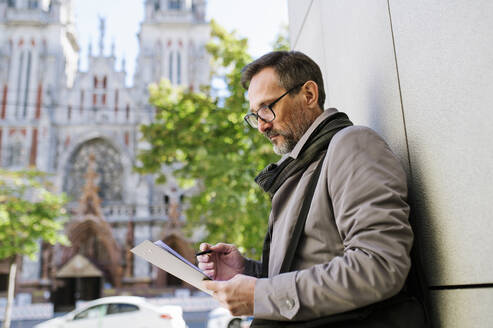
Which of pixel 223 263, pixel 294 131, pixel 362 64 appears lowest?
pixel 223 263

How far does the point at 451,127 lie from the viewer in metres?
1.15

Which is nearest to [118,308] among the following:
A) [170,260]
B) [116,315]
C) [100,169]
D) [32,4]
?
[116,315]

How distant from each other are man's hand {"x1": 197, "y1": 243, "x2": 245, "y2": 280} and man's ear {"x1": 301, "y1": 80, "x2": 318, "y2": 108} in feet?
2.25

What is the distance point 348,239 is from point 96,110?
30.0 metres

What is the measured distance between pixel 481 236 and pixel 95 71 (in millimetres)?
32208

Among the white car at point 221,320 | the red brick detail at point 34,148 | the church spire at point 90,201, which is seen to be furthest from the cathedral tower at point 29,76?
the white car at point 221,320

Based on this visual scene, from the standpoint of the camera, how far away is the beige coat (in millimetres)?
1037

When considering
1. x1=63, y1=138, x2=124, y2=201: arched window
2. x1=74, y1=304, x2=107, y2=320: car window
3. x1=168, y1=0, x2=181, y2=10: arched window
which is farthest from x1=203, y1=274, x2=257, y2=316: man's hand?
x1=168, y1=0, x2=181, y2=10: arched window

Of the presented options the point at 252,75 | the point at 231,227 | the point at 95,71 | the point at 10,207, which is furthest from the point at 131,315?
the point at 95,71

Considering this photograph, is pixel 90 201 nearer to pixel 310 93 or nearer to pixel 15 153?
pixel 15 153

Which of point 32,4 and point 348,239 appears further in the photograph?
point 32,4

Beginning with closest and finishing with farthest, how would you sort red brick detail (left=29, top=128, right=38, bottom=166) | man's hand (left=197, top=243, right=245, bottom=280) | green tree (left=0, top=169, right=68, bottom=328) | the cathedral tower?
man's hand (left=197, top=243, right=245, bottom=280), green tree (left=0, top=169, right=68, bottom=328), red brick detail (left=29, top=128, right=38, bottom=166), the cathedral tower

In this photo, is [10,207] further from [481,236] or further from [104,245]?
[481,236]

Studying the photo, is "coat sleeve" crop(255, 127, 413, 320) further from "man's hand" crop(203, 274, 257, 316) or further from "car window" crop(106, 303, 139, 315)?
"car window" crop(106, 303, 139, 315)
